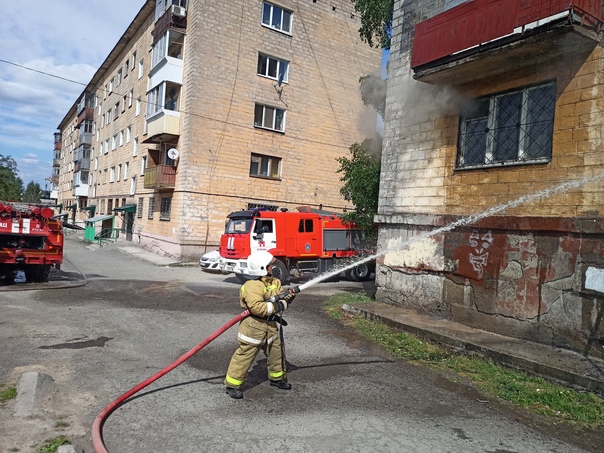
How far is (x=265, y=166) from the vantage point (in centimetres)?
2273

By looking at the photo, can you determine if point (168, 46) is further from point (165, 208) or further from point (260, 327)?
point (260, 327)

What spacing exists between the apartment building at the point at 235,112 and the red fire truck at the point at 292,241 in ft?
22.3

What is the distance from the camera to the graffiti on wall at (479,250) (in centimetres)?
712

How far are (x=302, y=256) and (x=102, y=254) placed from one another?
12.3 metres

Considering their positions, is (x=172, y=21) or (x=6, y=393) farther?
(x=172, y=21)

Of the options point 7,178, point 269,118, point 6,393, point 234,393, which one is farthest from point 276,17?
point 7,178

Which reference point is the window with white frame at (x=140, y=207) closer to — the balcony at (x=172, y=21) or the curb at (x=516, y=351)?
the balcony at (x=172, y=21)

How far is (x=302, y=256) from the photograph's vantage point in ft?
48.0

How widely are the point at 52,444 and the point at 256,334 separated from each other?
194 cm

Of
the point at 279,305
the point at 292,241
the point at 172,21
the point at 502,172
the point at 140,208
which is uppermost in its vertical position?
the point at 172,21

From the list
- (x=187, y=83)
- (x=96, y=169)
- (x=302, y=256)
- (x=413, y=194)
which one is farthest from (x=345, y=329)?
(x=96, y=169)

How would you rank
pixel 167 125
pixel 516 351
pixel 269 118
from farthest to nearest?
pixel 269 118 → pixel 167 125 → pixel 516 351

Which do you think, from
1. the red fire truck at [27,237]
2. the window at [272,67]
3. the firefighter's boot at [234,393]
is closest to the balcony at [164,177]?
the window at [272,67]

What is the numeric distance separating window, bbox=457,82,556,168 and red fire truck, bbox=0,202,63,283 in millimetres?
9646
